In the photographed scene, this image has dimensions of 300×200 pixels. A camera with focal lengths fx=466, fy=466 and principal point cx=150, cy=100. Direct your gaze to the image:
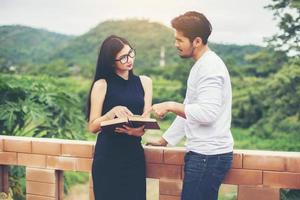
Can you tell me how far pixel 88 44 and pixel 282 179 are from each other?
37302mm

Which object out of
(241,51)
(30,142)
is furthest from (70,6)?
(30,142)

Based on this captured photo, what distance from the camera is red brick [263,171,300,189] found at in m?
2.14

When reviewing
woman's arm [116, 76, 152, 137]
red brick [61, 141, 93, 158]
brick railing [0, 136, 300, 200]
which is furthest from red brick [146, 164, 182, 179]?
red brick [61, 141, 93, 158]

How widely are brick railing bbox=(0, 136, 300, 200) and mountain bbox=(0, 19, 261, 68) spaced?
23.3 meters

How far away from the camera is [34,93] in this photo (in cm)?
536

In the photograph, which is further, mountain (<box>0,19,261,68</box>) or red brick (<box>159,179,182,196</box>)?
mountain (<box>0,19,261,68</box>)

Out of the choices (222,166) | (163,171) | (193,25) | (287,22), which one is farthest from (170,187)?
(287,22)

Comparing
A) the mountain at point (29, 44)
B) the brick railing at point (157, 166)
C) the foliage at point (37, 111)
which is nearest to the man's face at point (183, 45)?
the brick railing at point (157, 166)

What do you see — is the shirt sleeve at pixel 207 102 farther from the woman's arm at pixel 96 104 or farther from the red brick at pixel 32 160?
the red brick at pixel 32 160

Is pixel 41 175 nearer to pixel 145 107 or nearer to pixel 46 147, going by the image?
pixel 46 147

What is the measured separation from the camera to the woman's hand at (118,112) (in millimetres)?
2187

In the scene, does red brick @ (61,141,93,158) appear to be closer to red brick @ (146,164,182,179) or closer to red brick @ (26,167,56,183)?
red brick @ (26,167,56,183)

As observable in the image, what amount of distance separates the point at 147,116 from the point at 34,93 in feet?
11.2

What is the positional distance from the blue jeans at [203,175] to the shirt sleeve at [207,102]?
0.61ft
